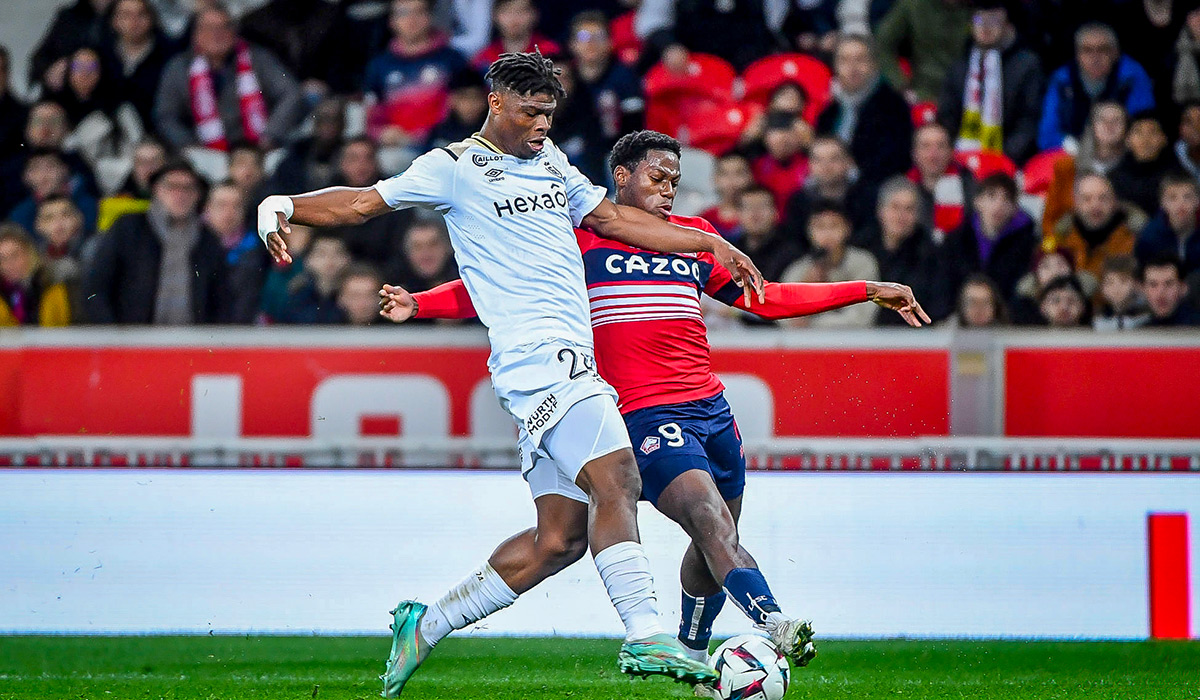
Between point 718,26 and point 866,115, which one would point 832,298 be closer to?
point 866,115

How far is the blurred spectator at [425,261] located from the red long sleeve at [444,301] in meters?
4.19

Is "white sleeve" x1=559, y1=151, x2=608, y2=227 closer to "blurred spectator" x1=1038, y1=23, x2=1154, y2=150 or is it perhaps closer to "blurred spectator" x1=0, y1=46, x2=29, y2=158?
"blurred spectator" x1=1038, y1=23, x2=1154, y2=150

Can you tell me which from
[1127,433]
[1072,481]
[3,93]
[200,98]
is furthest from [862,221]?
[3,93]

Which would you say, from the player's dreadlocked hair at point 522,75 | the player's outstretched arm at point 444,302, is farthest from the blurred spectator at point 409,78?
the player's dreadlocked hair at point 522,75

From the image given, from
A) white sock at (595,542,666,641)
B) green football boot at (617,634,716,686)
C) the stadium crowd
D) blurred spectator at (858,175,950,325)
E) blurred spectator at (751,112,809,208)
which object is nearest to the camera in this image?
green football boot at (617,634,716,686)

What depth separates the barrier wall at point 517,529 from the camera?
23.2 feet

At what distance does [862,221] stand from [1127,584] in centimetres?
313

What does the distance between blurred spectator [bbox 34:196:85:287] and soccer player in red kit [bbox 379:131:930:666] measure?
509 cm

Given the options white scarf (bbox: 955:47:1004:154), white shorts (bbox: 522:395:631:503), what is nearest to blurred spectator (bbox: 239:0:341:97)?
white scarf (bbox: 955:47:1004:154)

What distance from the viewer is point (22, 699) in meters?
5.20

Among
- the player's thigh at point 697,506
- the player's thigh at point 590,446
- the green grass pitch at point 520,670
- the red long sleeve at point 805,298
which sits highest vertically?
the red long sleeve at point 805,298

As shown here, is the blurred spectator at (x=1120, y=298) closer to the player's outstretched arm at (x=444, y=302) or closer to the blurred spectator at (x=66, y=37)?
the player's outstretched arm at (x=444, y=302)

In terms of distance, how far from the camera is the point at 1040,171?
382 inches

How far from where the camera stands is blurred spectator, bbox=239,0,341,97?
1020 centimetres
